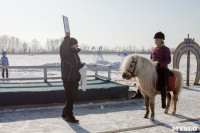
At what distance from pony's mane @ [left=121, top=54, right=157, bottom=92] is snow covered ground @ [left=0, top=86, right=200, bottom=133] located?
1.02 metres

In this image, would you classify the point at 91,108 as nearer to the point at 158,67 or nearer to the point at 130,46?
the point at 158,67

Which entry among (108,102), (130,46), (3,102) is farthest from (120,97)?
(130,46)

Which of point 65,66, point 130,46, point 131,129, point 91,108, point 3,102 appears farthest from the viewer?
point 130,46

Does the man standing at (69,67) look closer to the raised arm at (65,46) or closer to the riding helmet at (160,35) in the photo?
the raised arm at (65,46)

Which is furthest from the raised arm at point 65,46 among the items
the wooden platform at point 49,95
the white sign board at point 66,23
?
the wooden platform at point 49,95

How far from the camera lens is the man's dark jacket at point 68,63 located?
182 inches

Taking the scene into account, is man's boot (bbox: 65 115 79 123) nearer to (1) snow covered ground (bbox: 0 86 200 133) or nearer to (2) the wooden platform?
(1) snow covered ground (bbox: 0 86 200 133)

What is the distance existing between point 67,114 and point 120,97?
276cm

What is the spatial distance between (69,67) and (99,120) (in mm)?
1640

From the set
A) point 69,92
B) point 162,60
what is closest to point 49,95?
point 69,92

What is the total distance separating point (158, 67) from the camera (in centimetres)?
521

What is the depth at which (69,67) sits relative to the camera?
4688 millimetres

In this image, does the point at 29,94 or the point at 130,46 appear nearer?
the point at 29,94

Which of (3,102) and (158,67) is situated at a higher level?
(158,67)
